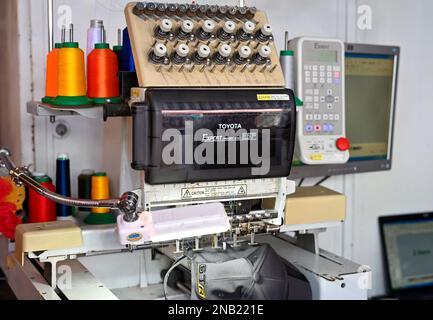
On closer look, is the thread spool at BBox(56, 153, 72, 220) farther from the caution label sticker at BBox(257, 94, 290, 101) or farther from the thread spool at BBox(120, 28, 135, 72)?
the caution label sticker at BBox(257, 94, 290, 101)

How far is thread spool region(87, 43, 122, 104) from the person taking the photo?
1727 millimetres

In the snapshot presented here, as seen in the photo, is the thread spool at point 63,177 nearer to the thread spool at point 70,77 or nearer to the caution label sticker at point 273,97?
the thread spool at point 70,77

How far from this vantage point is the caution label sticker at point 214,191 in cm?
159

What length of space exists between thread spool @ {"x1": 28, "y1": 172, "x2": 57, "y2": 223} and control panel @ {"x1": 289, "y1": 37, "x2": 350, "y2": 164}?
2.86 ft

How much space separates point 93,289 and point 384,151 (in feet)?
4.97

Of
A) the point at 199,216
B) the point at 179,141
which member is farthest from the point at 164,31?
the point at 199,216

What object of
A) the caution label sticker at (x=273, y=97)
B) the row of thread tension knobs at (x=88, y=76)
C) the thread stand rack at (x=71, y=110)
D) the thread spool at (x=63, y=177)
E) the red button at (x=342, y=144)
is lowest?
the thread spool at (x=63, y=177)

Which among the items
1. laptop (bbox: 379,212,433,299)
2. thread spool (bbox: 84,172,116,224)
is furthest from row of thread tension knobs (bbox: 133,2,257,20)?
laptop (bbox: 379,212,433,299)

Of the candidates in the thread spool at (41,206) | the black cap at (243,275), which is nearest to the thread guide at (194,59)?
the black cap at (243,275)

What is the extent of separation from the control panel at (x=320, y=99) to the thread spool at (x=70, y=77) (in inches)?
32.6

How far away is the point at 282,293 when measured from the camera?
74.7 inches

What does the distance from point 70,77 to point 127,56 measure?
0.16m
